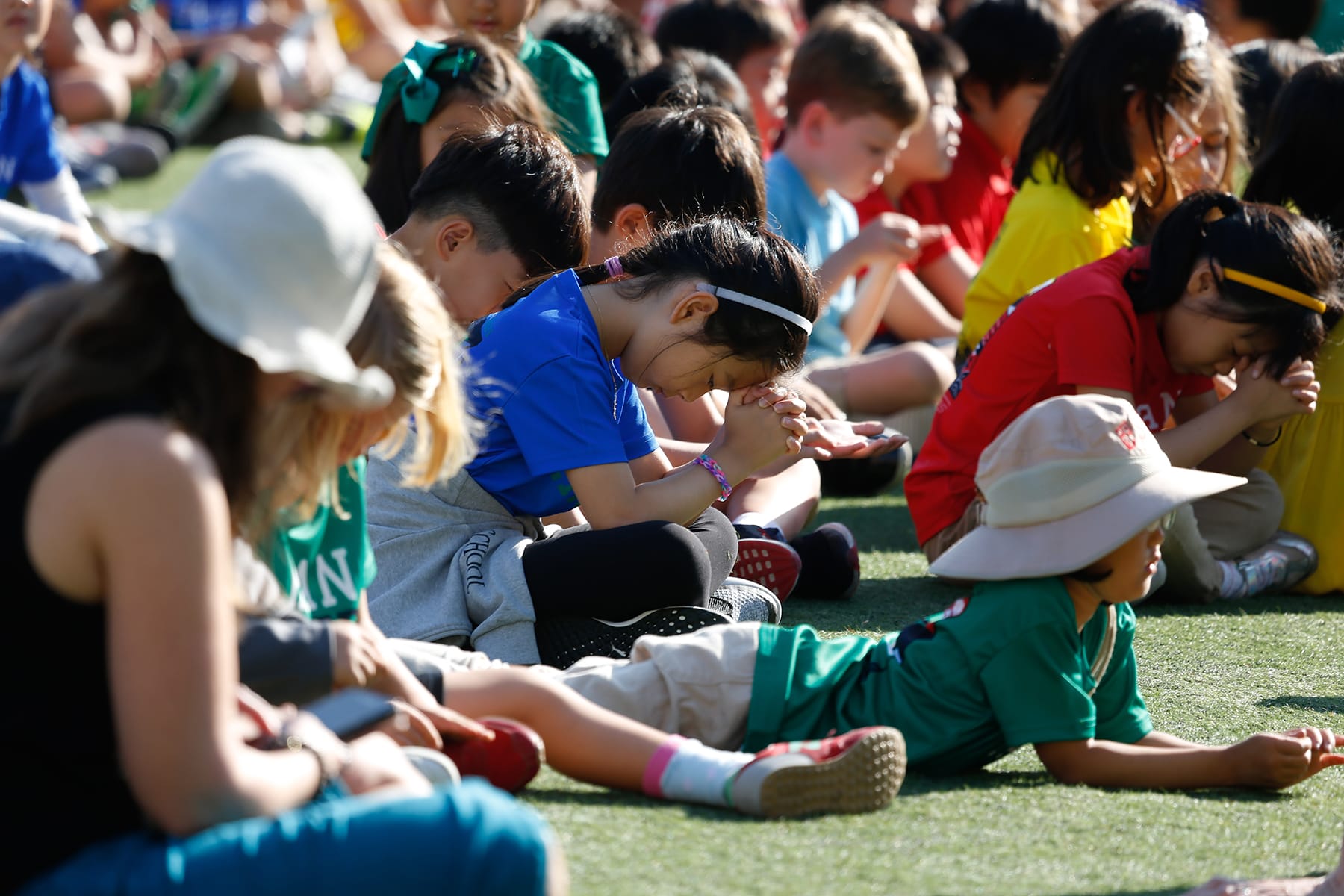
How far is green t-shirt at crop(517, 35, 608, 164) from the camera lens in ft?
14.8

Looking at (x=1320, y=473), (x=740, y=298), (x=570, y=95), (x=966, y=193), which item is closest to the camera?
(x=740, y=298)

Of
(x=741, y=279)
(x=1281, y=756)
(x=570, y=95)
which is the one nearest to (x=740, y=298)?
(x=741, y=279)

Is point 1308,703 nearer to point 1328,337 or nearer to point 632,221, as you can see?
point 1328,337

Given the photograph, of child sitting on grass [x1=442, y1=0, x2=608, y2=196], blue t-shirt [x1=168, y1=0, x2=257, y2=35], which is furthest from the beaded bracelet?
blue t-shirt [x1=168, y1=0, x2=257, y2=35]

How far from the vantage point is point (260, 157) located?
58.9 inches

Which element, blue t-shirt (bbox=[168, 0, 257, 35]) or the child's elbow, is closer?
the child's elbow

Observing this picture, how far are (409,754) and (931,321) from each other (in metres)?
3.75

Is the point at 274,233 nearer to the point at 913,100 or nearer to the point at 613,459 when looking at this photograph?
the point at 613,459

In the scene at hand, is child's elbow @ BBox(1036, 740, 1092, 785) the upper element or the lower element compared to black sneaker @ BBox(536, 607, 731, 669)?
upper

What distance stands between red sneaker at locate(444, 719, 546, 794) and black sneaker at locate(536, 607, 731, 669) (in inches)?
25.8

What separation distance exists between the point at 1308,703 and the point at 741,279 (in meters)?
1.24

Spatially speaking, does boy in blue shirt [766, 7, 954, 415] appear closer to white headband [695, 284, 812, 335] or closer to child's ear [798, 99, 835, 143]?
child's ear [798, 99, 835, 143]

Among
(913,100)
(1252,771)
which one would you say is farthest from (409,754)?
(913,100)

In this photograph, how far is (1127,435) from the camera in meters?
2.25
